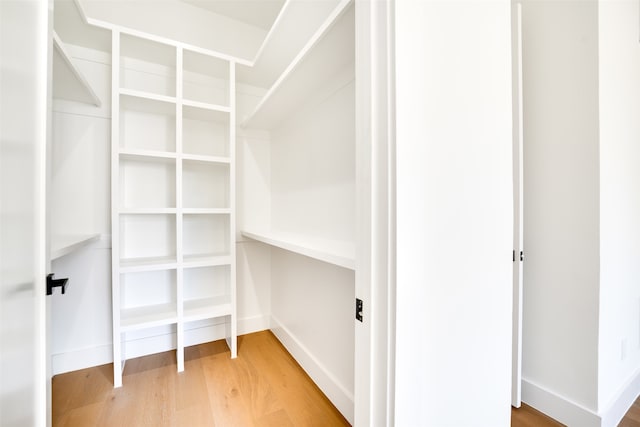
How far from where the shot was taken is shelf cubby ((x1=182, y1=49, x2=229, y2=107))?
180 centimetres

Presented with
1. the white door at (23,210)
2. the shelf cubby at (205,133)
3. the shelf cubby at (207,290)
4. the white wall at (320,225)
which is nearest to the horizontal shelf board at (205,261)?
the shelf cubby at (207,290)

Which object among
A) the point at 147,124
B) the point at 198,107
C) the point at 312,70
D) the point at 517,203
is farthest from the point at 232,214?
the point at 517,203

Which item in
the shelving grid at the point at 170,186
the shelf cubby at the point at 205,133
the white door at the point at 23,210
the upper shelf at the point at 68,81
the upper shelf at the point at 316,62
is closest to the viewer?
the white door at the point at 23,210

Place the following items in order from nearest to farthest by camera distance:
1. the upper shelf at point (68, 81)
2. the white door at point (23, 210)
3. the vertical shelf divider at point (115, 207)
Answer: the white door at point (23, 210) < the upper shelf at point (68, 81) < the vertical shelf divider at point (115, 207)

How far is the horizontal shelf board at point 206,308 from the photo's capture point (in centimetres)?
168

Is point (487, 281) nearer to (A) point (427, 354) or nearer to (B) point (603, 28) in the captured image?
(A) point (427, 354)

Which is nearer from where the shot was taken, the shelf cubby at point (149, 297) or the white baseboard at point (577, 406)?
the white baseboard at point (577, 406)

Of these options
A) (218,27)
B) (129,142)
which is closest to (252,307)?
(129,142)

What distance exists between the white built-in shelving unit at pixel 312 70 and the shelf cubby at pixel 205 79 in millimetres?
285

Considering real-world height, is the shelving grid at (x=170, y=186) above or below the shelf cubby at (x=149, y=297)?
above

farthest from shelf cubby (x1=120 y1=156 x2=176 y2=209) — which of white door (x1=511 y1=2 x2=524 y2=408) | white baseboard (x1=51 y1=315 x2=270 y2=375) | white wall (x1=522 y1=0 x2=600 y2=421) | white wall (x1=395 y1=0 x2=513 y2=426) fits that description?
white wall (x1=522 y1=0 x2=600 y2=421)

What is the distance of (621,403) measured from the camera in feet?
4.27

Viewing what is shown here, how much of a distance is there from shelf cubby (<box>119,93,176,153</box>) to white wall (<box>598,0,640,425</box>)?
238 cm

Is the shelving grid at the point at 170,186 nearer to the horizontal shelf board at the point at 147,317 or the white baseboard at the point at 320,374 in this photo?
the horizontal shelf board at the point at 147,317
